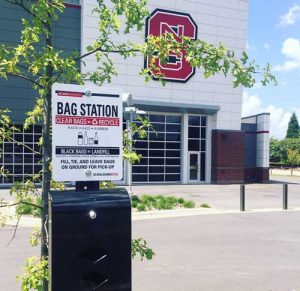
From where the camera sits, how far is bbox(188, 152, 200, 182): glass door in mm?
30062

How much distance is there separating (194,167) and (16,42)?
14.6 metres

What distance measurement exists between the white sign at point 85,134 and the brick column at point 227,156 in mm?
27249

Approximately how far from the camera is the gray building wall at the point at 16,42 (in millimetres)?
24281

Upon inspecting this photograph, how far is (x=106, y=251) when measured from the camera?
8.61 ft

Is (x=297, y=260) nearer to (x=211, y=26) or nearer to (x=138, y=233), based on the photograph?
(x=138, y=233)

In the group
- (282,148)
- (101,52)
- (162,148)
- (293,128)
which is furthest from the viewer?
(293,128)

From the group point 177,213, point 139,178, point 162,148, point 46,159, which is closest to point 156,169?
point 139,178

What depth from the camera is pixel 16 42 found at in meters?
24.6

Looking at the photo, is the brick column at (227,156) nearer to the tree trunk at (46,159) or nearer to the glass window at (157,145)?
the glass window at (157,145)

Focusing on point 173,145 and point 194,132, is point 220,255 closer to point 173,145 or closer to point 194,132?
point 173,145

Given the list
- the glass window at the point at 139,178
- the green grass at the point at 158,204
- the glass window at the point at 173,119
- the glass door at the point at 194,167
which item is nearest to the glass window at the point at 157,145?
the glass window at the point at 173,119

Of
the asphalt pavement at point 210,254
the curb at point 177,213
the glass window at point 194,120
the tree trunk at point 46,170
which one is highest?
the glass window at point 194,120

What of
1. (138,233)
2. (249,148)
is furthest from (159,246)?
(249,148)

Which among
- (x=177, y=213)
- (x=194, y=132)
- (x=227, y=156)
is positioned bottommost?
(x=177, y=213)
